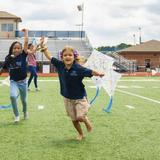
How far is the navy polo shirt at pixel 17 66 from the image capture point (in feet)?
34.1

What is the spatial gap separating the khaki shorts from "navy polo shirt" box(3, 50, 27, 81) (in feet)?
6.90

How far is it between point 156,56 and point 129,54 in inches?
176

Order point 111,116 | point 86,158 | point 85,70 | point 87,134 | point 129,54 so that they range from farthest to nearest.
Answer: point 129,54
point 111,116
point 87,134
point 85,70
point 86,158

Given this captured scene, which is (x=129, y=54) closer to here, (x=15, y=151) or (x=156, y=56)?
(x=156, y=56)

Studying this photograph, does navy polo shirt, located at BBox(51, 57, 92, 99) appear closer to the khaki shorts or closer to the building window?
the khaki shorts

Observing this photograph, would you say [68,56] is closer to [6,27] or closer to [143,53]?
[6,27]

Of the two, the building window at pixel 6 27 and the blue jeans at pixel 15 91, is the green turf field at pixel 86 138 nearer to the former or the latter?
the blue jeans at pixel 15 91

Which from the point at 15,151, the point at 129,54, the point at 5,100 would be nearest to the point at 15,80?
the point at 15,151

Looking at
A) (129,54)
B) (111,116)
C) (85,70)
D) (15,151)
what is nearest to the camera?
(15,151)

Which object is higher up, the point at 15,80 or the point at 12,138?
the point at 15,80

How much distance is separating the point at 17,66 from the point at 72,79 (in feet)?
7.37

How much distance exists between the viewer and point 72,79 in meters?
8.44

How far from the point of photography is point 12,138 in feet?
27.8

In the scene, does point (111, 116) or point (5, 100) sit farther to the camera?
point (5, 100)
